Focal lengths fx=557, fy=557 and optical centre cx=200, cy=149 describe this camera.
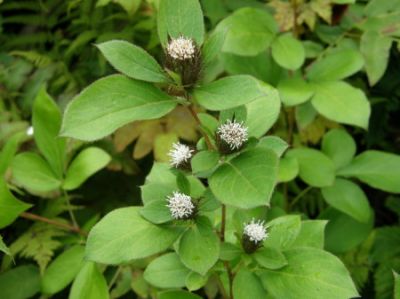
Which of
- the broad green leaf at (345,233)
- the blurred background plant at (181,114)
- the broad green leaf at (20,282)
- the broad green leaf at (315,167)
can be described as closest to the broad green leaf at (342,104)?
the blurred background plant at (181,114)

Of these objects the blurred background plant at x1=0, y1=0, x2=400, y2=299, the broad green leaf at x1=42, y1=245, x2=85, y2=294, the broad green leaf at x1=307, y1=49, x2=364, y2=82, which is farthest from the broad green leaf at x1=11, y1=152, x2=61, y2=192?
the broad green leaf at x1=307, y1=49, x2=364, y2=82

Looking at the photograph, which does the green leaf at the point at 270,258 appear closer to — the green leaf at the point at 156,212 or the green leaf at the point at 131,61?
the green leaf at the point at 156,212

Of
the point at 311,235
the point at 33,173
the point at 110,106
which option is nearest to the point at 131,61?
the point at 110,106

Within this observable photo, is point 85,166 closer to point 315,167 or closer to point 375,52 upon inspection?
point 315,167

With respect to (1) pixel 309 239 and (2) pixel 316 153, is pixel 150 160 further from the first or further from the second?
(1) pixel 309 239

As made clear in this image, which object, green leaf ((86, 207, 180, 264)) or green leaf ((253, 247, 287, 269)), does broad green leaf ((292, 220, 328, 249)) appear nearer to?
green leaf ((253, 247, 287, 269))

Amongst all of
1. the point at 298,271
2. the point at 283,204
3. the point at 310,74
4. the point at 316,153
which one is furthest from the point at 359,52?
the point at 298,271
